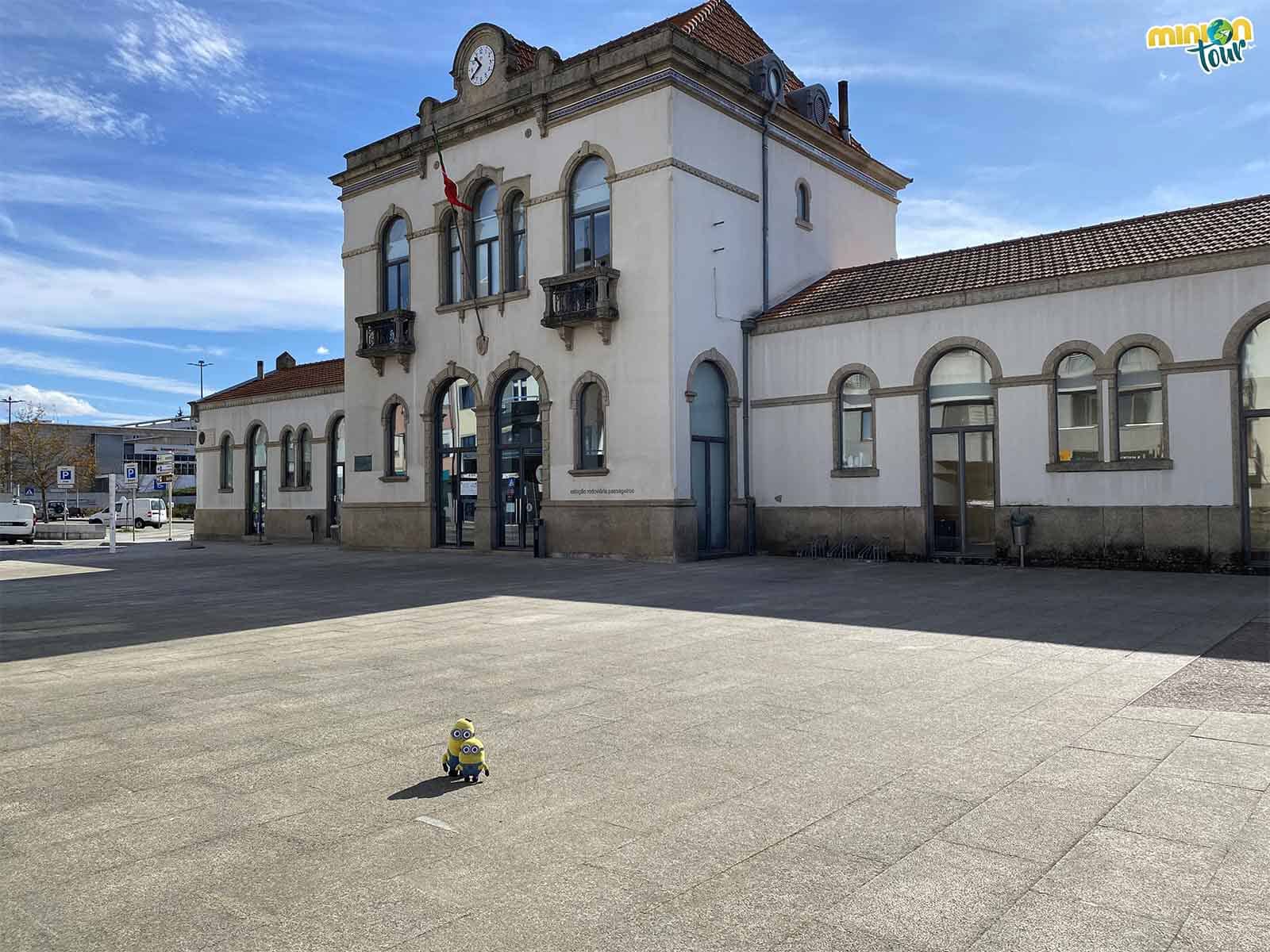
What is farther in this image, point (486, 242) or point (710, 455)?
point (486, 242)

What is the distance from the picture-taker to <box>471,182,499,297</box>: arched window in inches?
1029

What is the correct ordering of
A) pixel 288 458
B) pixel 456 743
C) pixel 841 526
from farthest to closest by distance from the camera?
pixel 288 458, pixel 841 526, pixel 456 743

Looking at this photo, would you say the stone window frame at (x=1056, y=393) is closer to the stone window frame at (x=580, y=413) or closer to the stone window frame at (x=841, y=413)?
the stone window frame at (x=841, y=413)

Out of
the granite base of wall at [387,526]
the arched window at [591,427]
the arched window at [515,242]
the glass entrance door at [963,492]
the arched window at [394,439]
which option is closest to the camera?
the glass entrance door at [963,492]

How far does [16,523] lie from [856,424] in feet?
127

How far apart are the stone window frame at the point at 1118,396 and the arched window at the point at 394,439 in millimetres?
18753

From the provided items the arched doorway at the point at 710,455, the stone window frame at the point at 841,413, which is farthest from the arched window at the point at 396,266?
the stone window frame at the point at 841,413

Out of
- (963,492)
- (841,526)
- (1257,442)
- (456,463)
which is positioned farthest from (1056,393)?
(456,463)

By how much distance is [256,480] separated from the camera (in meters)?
37.8

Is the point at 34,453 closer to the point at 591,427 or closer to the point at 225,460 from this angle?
the point at 225,460

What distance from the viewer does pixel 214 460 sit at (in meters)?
39.6

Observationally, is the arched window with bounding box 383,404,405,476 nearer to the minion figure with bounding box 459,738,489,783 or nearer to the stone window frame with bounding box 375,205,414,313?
the stone window frame with bounding box 375,205,414,313

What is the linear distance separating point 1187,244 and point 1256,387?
3086 millimetres

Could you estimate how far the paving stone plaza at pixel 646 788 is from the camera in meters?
3.73
